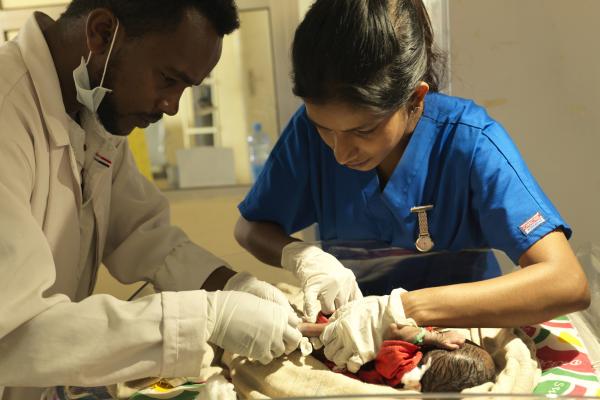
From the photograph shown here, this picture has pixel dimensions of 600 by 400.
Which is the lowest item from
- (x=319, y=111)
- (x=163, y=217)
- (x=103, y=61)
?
(x=163, y=217)

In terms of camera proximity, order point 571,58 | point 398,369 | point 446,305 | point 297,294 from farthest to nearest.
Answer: point 571,58 → point 297,294 → point 446,305 → point 398,369

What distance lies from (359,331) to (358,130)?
0.44 m

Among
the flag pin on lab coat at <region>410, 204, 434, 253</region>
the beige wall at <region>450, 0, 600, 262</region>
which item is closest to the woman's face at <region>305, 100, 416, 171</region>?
the flag pin on lab coat at <region>410, 204, 434, 253</region>

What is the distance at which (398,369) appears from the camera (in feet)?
4.30

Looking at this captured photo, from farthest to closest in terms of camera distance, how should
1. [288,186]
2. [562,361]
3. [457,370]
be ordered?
[288,186]
[562,361]
[457,370]

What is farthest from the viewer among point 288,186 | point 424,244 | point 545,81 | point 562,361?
point 545,81

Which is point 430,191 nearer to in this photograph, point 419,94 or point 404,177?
point 404,177

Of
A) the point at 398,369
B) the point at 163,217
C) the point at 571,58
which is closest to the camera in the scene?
the point at 398,369

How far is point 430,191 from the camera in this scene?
66.6 inches

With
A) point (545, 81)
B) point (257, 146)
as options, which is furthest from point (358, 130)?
point (257, 146)

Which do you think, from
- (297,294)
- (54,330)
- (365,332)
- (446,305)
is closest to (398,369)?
(365,332)

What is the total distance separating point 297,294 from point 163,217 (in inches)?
18.9

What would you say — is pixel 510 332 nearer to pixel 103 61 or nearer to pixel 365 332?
pixel 365 332

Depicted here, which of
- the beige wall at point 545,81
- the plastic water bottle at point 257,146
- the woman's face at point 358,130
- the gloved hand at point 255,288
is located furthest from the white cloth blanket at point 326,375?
the plastic water bottle at point 257,146
